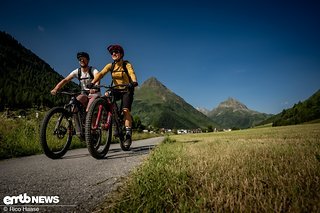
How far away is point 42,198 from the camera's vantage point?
234cm

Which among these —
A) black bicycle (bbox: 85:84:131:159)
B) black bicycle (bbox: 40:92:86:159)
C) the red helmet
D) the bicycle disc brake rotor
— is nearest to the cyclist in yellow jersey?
the red helmet

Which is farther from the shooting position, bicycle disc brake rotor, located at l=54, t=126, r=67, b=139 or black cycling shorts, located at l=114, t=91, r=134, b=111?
black cycling shorts, located at l=114, t=91, r=134, b=111

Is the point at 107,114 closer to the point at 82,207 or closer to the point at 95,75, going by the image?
the point at 95,75

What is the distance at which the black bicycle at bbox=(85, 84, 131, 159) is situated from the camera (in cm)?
534

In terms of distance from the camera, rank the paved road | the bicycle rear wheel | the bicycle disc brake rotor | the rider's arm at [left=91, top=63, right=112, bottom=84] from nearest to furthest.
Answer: the paved road
the bicycle rear wheel
the bicycle disc brake rotor
the rider's arm at [left=91, top=63, right=112, bottom=84]

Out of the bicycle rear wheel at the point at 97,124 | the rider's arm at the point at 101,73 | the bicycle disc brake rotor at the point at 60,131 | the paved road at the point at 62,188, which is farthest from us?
the rider's arm at the point at 101,73

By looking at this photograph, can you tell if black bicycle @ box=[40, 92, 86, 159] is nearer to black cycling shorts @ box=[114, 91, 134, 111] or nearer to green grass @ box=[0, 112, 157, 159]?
black cycling shorts @ box=[114, 91, 134, 111]

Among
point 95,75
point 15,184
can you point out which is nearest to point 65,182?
point 15,184

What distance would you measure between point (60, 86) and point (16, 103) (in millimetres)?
150656

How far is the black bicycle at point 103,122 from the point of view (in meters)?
5.34

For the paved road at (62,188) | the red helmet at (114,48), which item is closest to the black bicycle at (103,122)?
the red helmet at (114,48)

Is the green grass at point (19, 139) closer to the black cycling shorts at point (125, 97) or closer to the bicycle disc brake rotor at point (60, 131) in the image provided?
the bicycle disc brake rotor at point (60, 131)

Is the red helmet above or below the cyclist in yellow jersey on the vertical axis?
above

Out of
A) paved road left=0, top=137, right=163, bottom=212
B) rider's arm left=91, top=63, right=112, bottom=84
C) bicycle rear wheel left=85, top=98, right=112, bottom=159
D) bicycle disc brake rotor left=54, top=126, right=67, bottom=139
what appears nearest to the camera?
paved road left=0, top=137, right=163, bottom=212
